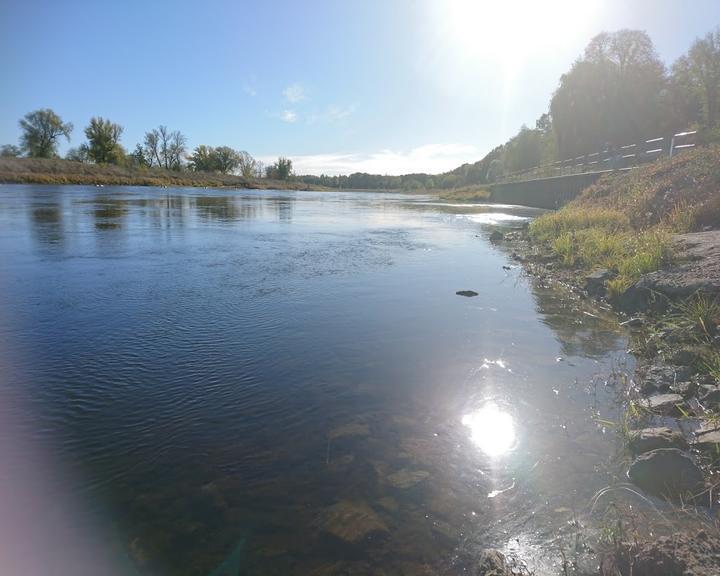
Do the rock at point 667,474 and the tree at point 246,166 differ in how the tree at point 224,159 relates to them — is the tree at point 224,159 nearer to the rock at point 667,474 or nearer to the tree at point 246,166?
the tree at point 246,166

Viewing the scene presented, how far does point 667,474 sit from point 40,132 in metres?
117

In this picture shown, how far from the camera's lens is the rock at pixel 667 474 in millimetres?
3676

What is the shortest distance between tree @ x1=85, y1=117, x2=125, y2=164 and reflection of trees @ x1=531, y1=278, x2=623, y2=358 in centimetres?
10676

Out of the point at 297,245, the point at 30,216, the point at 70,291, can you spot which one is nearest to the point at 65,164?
the point at 30,216

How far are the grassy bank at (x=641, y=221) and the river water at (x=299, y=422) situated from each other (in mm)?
2025

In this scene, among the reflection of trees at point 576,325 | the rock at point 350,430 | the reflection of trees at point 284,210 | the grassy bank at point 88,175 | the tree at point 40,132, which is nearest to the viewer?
the rock at point 350,430

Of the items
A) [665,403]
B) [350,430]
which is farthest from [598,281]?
[350,430]

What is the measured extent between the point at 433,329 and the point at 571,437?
368 centimetres

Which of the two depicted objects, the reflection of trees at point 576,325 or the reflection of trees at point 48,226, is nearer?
the reflection of trees at point 576,325

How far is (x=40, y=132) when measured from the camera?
90.7m

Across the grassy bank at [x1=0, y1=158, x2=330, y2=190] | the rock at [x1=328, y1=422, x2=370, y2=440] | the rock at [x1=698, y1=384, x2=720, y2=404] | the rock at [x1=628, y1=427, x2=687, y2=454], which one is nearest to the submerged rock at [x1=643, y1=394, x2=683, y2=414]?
the rock at [x1=698, y1=384, x2=720, y2=404]

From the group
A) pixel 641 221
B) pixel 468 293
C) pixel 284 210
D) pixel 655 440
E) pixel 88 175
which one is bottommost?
pixel 655 440

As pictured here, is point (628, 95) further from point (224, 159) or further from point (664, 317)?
point (224, 159)

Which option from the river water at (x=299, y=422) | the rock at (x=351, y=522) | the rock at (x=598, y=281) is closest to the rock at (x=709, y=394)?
the river water at (x=299, y=422)
